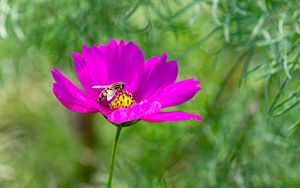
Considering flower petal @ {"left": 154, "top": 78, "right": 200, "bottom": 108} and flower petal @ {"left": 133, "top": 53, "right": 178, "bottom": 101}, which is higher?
flower petal @ {"left": 133, "top": 53, "right": 178, "bottom": 101}

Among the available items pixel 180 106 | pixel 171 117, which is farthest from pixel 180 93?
pixel 180 106

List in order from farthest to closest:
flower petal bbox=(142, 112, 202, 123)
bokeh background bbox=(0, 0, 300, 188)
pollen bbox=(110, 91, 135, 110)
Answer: bokeh background bbox=(0, 0, 300, 188), pollen bbox=(110, 91, 135, 110), flower petal bbox=(142, 112, 202, 123)

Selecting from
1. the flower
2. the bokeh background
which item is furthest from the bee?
the bokeh background

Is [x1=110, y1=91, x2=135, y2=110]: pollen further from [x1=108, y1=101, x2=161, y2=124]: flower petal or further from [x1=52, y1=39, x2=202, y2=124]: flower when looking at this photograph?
[x1=108, y1=101, x2=161, y2=124]: flower petal

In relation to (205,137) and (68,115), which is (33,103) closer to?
(68,115)

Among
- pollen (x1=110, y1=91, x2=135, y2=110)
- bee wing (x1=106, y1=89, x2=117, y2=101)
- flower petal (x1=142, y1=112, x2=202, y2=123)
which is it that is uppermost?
bee wing (x1=106, y1=89, x2=117, y2=101)

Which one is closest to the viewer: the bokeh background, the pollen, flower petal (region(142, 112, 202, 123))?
flower petal (region(142, 112, 202, 123))
